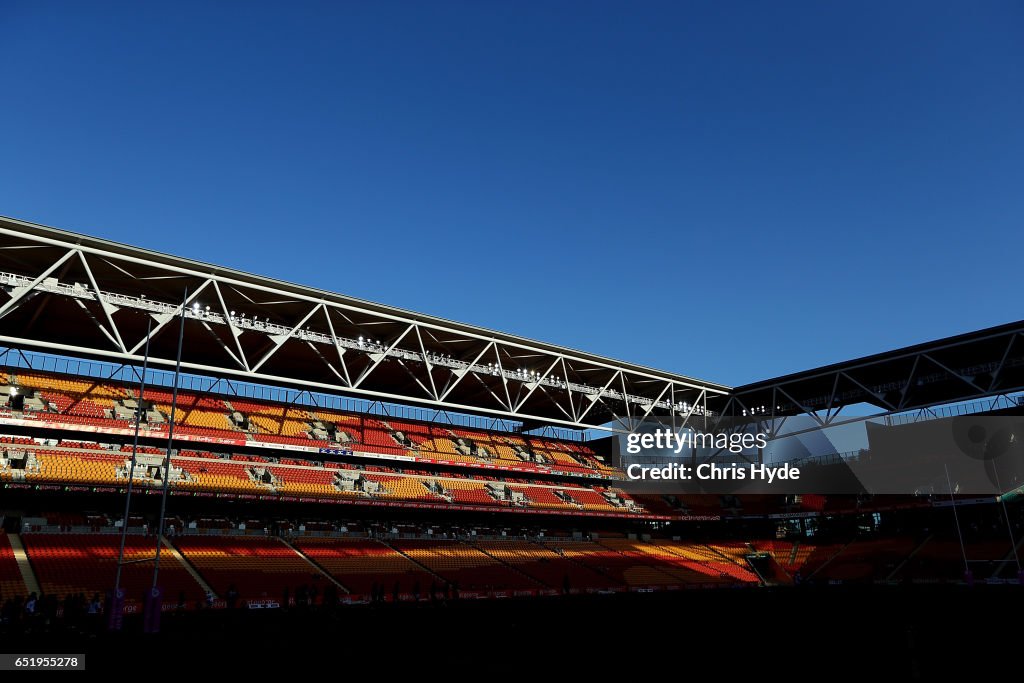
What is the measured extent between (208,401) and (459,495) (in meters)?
18.5

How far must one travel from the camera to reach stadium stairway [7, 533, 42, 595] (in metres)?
27.8

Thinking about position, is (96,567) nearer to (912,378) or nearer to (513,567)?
(513,567)

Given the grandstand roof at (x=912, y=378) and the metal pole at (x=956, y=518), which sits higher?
the grandstand roof at (x=912, y=378)

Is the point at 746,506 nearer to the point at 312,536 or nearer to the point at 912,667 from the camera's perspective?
the point at 312,536

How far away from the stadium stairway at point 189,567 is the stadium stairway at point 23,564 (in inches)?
208

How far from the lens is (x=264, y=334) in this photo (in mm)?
41875

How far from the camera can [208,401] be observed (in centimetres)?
4591

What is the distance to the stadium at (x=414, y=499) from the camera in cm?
2214

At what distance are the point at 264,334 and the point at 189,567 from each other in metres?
14.5

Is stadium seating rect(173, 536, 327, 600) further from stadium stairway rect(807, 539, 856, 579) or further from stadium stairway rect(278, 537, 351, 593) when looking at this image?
stadium stairway rect(807, 539, 856, 579)

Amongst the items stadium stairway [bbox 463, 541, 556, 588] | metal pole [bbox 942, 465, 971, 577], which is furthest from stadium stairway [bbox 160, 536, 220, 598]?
metal pole [bbox 942, 465, 971, 577]

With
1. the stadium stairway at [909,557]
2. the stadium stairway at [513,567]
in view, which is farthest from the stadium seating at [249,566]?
the stadium stairway at [909,557]

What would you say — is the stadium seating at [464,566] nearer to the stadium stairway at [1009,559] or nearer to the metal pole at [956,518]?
the metal pole at [956,518]

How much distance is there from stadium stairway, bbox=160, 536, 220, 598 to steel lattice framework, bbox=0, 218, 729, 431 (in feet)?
32.3
